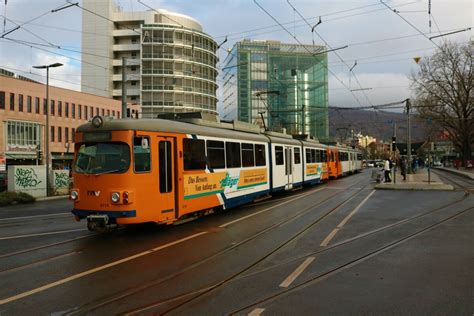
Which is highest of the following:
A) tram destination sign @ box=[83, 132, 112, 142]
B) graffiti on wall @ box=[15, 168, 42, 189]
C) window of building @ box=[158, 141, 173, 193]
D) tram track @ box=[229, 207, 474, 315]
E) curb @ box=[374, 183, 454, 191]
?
tram destination sign @ box=[83, 132, 112, 142]

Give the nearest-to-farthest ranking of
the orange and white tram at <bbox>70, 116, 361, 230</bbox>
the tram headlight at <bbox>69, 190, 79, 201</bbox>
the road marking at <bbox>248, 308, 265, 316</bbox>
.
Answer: the road marking at <bbox>248, 308, 265, 316</bbox> → the orange and white tram at <bbox>70, 116, 361, 230</bbox> → the tram headlight at <bbox>69, 190, 79, 201</bbox>

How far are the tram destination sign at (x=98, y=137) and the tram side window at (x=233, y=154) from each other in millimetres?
4781

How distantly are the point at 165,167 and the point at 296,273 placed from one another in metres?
4.91

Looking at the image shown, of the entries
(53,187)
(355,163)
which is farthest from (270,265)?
(355,163)

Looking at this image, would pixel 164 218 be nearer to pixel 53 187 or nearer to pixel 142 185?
pixel 142 185

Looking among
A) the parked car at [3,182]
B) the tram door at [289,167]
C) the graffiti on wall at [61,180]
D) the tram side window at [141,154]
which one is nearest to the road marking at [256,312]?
the tram side window at [141,154]

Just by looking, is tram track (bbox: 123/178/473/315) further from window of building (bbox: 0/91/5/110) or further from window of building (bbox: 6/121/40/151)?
window of building (bbox: 6/121/40/151)

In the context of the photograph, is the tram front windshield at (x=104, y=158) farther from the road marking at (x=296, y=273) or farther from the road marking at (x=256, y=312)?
the road marking at (x=256, y=312)

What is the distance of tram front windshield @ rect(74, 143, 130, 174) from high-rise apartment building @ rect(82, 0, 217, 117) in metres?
73.2

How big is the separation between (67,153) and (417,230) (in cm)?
6126

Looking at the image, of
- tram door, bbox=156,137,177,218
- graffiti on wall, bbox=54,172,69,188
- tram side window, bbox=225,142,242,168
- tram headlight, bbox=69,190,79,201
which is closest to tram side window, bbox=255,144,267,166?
tram side window, bbox=225,142,242,168

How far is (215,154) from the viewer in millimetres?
13211

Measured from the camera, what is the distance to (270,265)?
7.35 meters

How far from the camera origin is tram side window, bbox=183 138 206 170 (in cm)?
1146
